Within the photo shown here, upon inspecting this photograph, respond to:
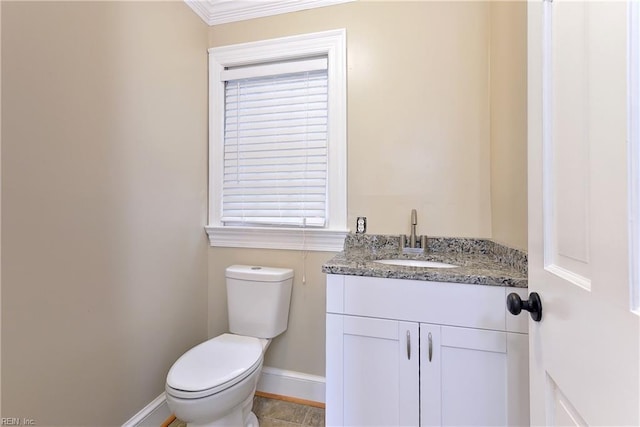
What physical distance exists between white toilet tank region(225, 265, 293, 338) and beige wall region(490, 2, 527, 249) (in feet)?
3.73

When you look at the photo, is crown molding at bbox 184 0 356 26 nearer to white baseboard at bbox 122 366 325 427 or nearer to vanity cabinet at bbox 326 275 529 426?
vanity cabinet at bbox 326 275 529 426

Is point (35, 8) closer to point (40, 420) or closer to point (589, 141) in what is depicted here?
point (40, 420)

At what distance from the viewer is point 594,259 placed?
44 cm

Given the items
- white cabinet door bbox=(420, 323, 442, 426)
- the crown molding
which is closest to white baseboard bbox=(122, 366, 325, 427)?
white cabinet door bbox=(420, 323, 442, 426)

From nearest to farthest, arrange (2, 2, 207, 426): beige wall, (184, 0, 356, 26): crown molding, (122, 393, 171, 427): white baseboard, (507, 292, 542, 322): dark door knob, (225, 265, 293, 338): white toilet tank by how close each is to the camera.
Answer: (507, 292, 542, 322): dark door knob → (2, 2, 207, 426): beige wall → (122, 393, 171, 427): white baseboard → (225, 265, 293, 338): white toilet tank → (184, 0, 356, 26): crown molding

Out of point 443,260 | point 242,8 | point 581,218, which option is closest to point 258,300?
point 443,260

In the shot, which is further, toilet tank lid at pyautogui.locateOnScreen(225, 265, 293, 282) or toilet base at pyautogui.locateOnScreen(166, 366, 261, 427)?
toilet tank lid at pyautogui.locateOnScreen(225, 265, 293, 282)

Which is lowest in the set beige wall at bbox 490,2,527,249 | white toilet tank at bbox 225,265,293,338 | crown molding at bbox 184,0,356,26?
white toilet tank at bbox 225,265,293,338

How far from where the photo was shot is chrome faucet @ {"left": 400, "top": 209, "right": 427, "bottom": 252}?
1474 mm

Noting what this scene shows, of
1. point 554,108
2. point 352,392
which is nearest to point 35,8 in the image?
point 554,108

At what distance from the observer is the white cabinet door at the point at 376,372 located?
3.47ft

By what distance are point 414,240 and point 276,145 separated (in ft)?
3.30

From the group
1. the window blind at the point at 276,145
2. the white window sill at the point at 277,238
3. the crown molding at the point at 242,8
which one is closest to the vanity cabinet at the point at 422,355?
the white window sill at the point at 277,238

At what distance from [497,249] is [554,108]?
91 cm
